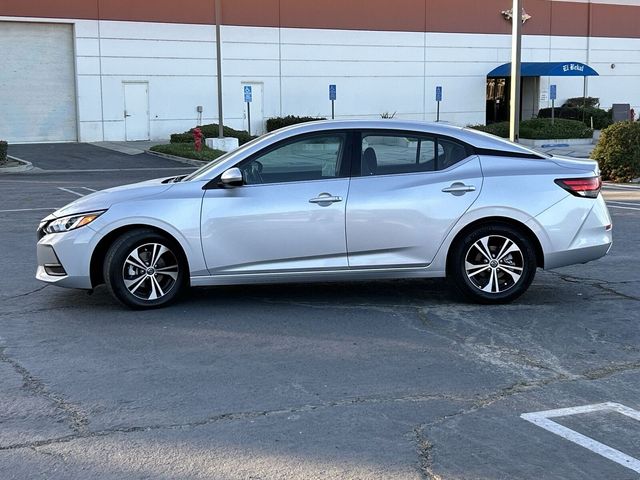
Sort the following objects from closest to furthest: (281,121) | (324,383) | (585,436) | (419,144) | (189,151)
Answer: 1. (585,436)
2. (324,383)
3. (419,144)
4. (189,151)
5. (281,121)

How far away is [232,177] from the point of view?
21.7 feet

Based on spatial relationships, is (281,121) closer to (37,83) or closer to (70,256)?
(37,83)

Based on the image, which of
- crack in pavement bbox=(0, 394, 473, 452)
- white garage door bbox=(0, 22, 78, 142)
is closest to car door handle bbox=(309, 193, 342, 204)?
crack in pavement bbox=(0, 394, 473, 452)

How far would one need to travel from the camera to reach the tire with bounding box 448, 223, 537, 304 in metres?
6.88

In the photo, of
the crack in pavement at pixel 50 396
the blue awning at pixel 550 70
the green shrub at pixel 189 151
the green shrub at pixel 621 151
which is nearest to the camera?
the crack in pavement at pixel 50 396

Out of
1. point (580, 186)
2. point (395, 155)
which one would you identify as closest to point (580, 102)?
point (580, 186)

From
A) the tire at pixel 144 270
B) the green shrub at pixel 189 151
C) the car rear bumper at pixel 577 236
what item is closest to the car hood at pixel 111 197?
the tire at pixel 144 270

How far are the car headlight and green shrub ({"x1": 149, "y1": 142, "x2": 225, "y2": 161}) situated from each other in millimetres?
20331

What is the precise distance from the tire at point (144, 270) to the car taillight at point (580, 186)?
3.44 meters

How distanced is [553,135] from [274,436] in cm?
3231

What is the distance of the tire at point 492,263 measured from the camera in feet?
22.6

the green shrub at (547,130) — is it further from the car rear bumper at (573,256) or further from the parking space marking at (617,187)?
→ the car rear bumper at (573,256)

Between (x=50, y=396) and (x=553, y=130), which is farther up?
(x=553, y=130)

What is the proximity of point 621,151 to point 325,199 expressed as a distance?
48.2 ft
